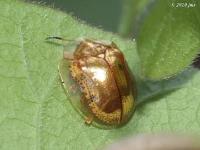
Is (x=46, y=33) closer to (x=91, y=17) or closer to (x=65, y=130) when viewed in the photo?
(x=65, y=130)

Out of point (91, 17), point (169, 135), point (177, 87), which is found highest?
point (169, 135)

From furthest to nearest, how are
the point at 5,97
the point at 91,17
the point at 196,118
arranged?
the point at 91,17 < the point at 196,118 < the point at 5,97

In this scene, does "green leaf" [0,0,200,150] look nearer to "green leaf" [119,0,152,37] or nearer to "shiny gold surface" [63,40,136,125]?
"shiny gold surface" [63,40,136,125]

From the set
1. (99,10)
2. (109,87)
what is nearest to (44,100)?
(109,87)

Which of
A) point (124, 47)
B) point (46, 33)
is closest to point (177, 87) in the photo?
point (124, 47)

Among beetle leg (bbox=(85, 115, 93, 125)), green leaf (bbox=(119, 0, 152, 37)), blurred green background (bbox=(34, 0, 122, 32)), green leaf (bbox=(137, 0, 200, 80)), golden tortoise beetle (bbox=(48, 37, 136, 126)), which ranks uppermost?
green leaf (bbox=(137, 0, 200, 80))

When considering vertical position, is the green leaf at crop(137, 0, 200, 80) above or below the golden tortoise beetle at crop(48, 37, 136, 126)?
above

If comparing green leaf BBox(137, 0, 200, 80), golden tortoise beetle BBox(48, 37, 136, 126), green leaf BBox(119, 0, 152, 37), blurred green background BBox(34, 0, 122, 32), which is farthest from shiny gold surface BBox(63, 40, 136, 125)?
blurred green background BBox(34, 0, 122, 32)
